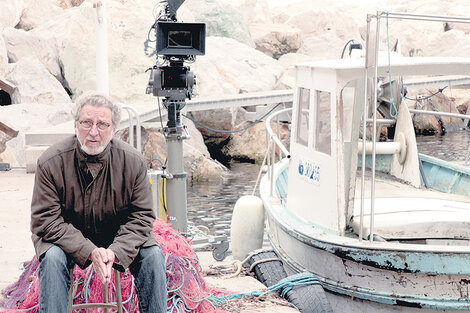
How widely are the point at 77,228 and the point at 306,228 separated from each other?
10.9 feet

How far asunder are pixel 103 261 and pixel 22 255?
3.60m

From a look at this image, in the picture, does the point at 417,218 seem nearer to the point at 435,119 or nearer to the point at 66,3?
the point at 435,119

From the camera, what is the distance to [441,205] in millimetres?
7664

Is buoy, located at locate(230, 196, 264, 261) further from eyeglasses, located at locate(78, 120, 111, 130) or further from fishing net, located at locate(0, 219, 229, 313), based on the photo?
eyeglasses, located at locate(78, 120, 111, 130)

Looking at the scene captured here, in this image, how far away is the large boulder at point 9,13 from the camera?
27880 millimetres

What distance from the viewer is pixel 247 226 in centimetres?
888

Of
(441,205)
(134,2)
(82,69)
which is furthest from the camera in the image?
(134,2)

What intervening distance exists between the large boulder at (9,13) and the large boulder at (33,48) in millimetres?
2965

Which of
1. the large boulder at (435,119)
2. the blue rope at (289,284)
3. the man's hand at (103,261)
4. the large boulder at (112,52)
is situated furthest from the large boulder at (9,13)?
the man's hand at (103,261)

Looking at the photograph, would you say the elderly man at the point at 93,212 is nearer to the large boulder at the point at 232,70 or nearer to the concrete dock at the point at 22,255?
the concrete dock at the point at 22,255

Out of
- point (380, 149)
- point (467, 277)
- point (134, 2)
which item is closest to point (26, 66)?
point (134, 2)

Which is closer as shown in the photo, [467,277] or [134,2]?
[467,277]

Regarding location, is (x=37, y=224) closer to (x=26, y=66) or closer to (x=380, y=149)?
(x=380, y=149)

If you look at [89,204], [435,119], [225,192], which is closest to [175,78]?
[89,204]
